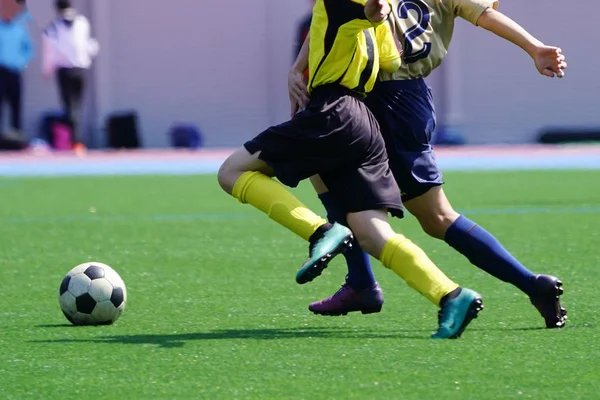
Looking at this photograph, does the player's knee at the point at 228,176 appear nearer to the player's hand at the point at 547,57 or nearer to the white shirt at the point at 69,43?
the player's hand at the point at 547,57

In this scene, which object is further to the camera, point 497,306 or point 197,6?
point 197,6

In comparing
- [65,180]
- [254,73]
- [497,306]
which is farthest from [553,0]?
[497,306]

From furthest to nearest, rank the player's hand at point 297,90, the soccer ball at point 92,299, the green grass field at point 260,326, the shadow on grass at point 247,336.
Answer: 1. the soccer ball at point 92,299
2. the player's hand at point 297,90
3. the shadow on grass at point 247,336
4. the green grass field at point 260,326

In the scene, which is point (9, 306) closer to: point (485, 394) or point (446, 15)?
point (446, 15)

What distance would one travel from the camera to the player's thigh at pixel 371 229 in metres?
5.09

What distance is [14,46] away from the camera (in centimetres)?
2153

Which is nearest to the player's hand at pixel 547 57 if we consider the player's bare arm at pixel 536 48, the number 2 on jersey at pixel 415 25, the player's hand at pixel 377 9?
the player's bare arm at pixel 536 48

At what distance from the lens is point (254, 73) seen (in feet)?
77.9

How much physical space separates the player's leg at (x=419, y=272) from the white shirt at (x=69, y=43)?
1647 centimetres

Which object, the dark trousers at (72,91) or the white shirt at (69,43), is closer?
the white shirt at (69,43)

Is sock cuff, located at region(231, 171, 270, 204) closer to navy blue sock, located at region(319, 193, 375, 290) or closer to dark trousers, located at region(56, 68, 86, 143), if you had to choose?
navy blue sock, located at region(319, 193, 375, 290)

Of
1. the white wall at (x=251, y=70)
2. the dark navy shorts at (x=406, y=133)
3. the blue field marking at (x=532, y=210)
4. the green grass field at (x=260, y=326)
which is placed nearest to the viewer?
the green grass field at (x=260, y=326)

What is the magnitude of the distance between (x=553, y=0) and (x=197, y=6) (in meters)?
6.44

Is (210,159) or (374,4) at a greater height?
(374,4)
